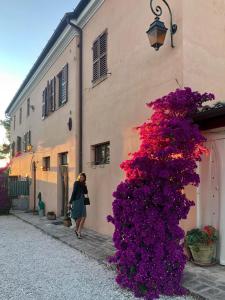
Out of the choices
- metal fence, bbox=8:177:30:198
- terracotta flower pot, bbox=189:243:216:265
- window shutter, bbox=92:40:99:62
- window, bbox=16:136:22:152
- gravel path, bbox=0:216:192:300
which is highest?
window shutter, bbox=92:40:99:62

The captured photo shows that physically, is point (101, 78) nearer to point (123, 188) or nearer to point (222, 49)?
point (222, 49)

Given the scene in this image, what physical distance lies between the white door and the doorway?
7.20 m

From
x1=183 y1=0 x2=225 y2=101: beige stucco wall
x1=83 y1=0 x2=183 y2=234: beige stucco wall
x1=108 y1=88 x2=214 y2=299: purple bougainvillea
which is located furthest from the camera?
x1=83 y1=0 x2=183 y2=234: beige stucco wall

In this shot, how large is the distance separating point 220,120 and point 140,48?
3.01 meters

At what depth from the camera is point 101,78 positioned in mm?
10016

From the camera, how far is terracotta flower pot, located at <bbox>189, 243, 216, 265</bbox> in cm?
604

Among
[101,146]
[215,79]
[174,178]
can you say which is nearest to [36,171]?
[101,146]

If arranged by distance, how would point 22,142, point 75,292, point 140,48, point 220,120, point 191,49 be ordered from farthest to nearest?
point 22,142 < point 140,48 < point 191,49 < point 220,120 < point 75,292

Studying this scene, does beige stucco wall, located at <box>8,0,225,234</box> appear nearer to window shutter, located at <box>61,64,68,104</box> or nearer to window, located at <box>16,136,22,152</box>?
window shutter, located at <box>61,64,68,104</box>

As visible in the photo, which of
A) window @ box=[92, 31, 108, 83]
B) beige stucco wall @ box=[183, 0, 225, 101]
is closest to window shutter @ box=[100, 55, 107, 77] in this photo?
window @ box=[92, 31, 108, 83]

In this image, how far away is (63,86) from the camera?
13406mm

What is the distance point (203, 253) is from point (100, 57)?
614 cm

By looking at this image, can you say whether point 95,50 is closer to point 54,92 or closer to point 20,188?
point 54,92

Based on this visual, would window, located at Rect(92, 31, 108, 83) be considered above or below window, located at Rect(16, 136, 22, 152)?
above
